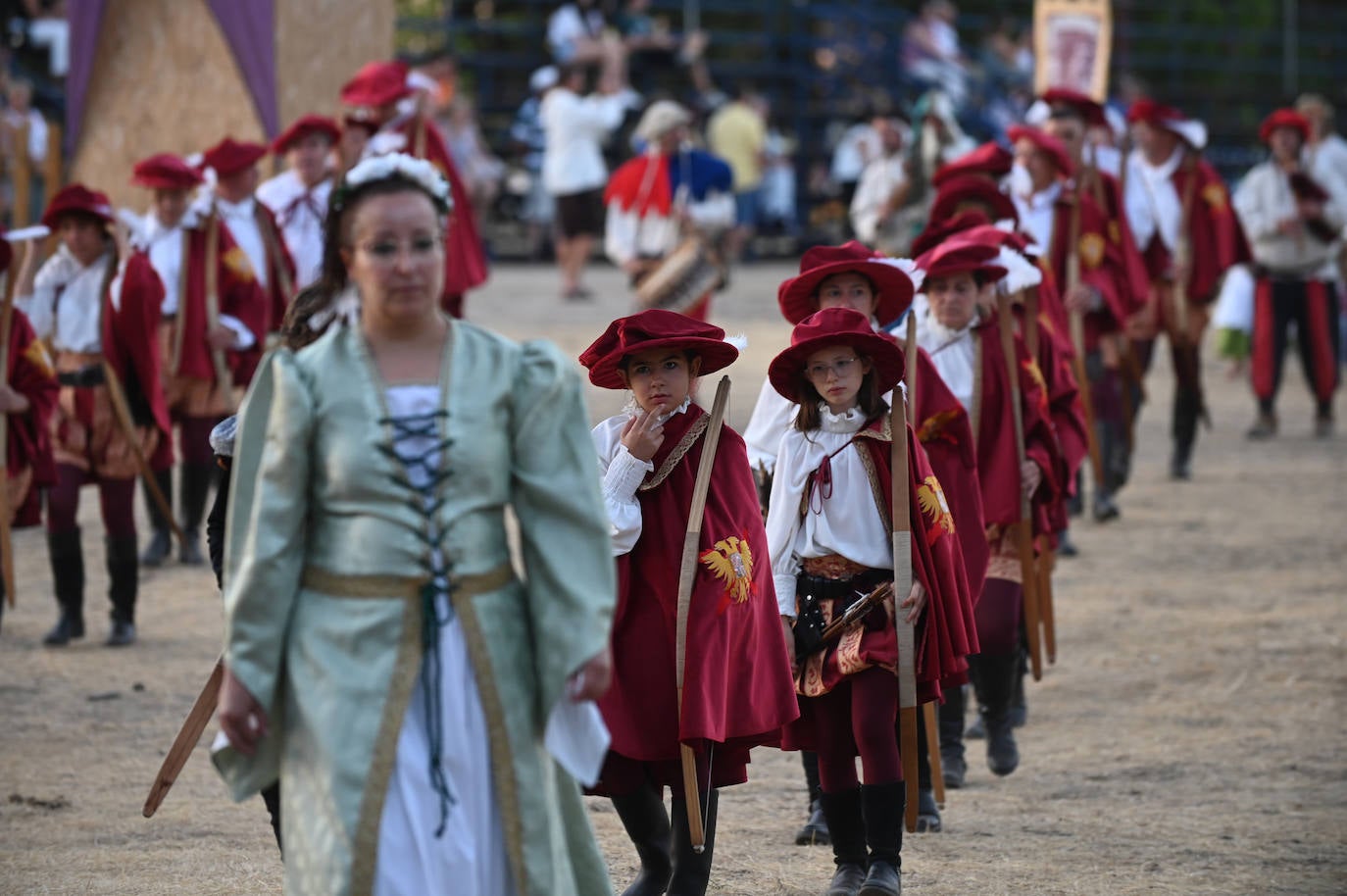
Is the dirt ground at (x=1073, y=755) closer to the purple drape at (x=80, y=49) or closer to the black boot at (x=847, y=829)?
the black boot at (x=847, y=829)

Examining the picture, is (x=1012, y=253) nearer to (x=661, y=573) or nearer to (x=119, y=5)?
(x=661, y=573)

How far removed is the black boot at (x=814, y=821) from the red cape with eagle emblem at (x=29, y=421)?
3.74 meters

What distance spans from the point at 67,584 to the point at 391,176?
5.37 m

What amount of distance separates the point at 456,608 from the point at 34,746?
393 cm

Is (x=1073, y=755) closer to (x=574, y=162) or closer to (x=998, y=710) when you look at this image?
(x=998, y=710)

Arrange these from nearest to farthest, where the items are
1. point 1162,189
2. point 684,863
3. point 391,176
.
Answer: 1. point 391,176
2. point 684,863
3. point 1162,189

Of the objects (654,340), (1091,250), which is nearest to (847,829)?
(654,340)

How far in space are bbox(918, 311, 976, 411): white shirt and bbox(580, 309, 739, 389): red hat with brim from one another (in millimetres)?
1714

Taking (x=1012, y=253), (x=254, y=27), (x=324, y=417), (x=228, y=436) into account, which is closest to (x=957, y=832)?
(x=1012, y=253)

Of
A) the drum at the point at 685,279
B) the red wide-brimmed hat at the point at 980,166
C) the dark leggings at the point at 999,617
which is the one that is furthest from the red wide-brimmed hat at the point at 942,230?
the drum at the point at 685,279

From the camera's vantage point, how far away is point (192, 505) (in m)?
10.4

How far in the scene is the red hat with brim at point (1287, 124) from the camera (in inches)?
576

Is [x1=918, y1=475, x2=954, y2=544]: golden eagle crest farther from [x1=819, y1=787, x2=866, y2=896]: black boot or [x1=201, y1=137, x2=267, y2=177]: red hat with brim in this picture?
[x1=201, y1=137, x2=267, y2=177]: red hat with brim

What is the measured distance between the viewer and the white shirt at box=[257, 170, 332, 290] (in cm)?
1109
